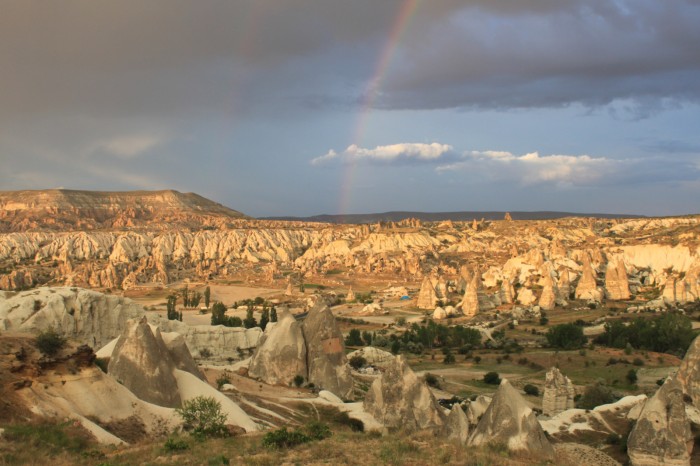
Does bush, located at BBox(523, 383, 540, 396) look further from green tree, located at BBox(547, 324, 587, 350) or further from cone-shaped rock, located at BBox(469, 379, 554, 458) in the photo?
cone-shaped rock, located at BBox(469, 379, 554, 458)

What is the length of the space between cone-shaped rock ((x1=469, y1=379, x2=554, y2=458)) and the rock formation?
32.0ft

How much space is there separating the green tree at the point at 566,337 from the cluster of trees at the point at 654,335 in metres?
1.92

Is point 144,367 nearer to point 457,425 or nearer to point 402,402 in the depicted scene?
point 402,402

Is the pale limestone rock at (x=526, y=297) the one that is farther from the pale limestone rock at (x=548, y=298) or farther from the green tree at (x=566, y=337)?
the green tree at (x=566, y=337)

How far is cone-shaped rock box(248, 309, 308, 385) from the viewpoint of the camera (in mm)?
30859

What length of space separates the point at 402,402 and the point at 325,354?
7.82 metres

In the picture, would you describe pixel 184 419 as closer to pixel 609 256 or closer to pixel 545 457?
pixel 545 457

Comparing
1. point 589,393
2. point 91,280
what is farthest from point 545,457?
point 91,280

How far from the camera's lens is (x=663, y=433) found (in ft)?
67.7

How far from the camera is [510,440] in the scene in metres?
19.6

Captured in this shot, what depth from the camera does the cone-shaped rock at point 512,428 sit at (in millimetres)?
19594

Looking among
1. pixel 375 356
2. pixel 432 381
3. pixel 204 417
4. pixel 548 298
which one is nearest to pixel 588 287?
pixel 548 298

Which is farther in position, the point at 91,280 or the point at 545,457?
the point at 91,280

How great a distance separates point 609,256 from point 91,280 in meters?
84.0
